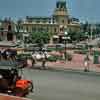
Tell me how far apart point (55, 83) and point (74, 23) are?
457 ft

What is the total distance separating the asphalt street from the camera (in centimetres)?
1523

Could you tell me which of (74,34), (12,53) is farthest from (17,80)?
(74,34)

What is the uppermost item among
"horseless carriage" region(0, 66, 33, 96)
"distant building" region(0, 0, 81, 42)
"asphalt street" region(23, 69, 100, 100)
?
"distant building" region(0, 0, 81, 42)

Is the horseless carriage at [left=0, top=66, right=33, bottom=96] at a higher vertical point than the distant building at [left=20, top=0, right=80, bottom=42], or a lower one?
lower

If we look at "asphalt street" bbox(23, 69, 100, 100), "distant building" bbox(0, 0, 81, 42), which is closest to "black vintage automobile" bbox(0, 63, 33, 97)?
"asphalt street" bbox(23, 69, 100, 100)

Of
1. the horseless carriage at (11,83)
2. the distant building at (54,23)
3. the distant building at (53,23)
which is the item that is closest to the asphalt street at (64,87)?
the horseless carriage at (11,83)

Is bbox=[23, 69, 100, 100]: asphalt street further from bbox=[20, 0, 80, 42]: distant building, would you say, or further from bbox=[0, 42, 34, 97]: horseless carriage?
bbox=[20, 0, 80, 42]: distant building

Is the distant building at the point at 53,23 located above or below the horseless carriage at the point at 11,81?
above

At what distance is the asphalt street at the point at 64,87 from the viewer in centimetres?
1523

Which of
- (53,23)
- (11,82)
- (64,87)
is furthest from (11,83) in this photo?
(53,23)

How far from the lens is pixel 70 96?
15359 millimetres

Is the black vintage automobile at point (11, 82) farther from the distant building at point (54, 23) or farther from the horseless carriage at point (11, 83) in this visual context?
the distant building at point (54, 23)

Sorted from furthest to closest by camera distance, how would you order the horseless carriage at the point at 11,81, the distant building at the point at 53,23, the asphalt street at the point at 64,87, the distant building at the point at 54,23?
the distant building at the point at 53,23 < the distant building at the point at 54,23 < the asphalt street at the point at 64,87 < the horseless carriage at the point at 11,81

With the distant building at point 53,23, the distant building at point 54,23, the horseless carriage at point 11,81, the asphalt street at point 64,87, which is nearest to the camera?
the horseless carriage at point 11,81
